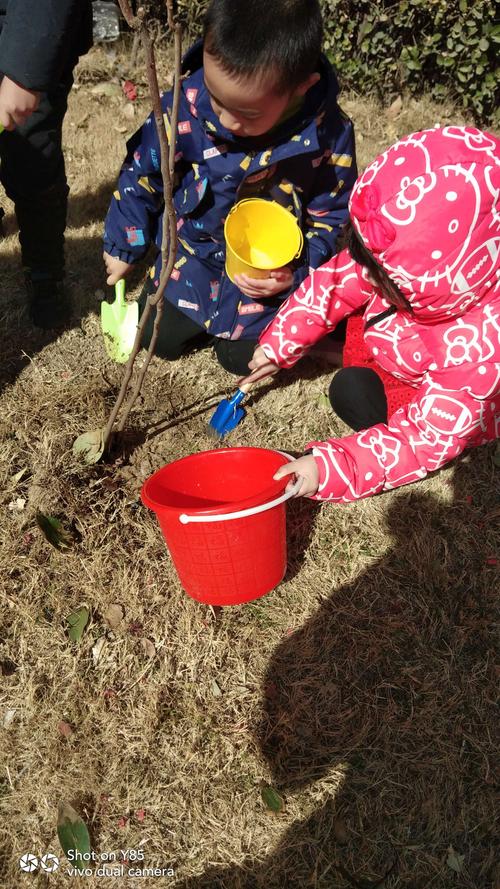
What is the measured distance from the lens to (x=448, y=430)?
175cm

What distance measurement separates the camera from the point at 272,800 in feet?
5.32

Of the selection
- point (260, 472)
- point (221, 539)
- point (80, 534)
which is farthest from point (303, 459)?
point (80, 534)

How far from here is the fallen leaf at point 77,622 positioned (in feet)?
6.01

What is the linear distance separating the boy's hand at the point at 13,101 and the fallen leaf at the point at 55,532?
3.50ft

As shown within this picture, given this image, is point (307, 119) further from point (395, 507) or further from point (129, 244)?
point (395, 507)

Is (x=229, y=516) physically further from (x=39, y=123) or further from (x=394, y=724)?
(x=39, y=123)

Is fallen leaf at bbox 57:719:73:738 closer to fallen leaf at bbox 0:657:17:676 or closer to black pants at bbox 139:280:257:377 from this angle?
fallen leaf at bbox 0:657:17:676

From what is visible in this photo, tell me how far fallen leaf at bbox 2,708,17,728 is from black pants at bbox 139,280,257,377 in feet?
4.20

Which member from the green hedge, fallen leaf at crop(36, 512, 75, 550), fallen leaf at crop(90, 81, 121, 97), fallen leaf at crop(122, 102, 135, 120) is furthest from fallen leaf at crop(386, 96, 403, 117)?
fallen leaf at crop(36, 512, 75, 550)

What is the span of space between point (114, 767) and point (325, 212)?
179 cm

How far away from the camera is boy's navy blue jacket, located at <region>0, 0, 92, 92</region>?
5.79 ft

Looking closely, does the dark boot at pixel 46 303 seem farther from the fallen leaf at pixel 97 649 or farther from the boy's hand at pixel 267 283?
the fallen leaf at pixel 97 649

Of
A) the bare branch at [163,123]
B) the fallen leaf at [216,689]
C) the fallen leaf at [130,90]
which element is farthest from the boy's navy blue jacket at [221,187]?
the fallen leaf at [130,90]

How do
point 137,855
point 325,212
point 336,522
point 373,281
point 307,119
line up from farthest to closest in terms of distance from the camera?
point 325,212, point 336,522, point 307,119, point 373,281, point 137,855
